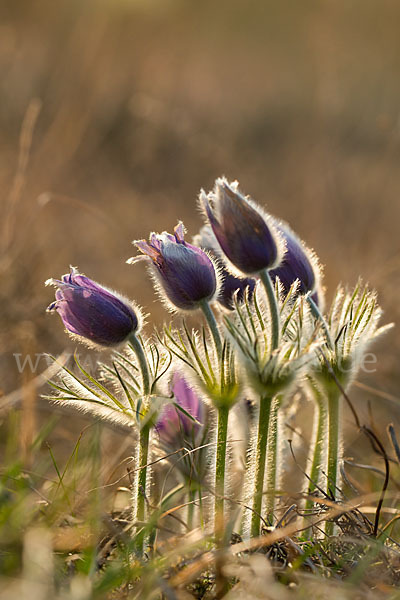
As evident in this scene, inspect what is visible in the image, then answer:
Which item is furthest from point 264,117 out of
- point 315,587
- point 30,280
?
point 315,587

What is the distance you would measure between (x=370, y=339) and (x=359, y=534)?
0.42 m

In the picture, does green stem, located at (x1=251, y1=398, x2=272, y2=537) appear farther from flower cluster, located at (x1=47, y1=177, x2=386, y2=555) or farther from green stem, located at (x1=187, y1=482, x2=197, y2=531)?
green stem, located at (x1=187, y1=482, x2=197, y2=531)

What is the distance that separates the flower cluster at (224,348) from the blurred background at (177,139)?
0.67 m

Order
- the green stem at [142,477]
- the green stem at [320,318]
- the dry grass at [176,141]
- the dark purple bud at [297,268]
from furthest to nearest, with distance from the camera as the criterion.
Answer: the dry grass at [176,141] → the dark purple bud at [297,268] → the green stem at [320,318] → the green stem at [142,477]

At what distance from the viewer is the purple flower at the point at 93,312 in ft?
4.08

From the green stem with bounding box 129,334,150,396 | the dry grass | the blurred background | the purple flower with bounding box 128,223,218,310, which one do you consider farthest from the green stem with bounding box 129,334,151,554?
the blurred background

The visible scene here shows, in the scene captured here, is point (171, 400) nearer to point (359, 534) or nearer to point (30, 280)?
point (359, 534)

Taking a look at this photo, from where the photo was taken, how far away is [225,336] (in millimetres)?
1231

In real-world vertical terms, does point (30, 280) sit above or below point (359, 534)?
above

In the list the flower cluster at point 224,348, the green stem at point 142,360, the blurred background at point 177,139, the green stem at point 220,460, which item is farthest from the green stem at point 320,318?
the blurred background at point 177,139

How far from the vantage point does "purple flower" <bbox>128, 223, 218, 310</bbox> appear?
1.25m

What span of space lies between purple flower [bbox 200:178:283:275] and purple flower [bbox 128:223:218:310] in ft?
0.20

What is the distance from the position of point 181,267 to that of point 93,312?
0.63 ft

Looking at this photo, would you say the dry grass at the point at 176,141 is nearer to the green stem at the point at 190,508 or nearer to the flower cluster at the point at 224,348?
the flower cluster at the point at 224,348
